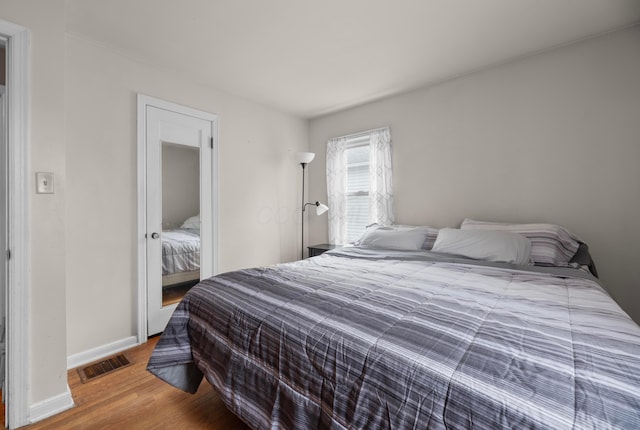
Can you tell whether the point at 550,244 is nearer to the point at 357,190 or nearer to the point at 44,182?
the point at 357,190

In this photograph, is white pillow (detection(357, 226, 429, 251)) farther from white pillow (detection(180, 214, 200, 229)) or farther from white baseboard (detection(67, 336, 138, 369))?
white baseboard (detection(67, 336, 138, 369))

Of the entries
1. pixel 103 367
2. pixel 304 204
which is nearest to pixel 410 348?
pixel 103 367

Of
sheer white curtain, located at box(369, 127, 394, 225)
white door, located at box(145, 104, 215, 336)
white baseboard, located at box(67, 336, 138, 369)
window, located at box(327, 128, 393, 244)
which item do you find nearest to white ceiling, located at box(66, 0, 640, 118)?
white door, located at box(145, 104, 215, 336)

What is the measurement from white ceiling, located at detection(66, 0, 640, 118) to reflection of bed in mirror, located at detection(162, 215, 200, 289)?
1.55 meters

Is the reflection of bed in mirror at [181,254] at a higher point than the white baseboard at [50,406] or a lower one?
higher

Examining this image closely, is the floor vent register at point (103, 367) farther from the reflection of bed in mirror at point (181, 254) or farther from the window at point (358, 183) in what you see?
the window at point (358, 183)

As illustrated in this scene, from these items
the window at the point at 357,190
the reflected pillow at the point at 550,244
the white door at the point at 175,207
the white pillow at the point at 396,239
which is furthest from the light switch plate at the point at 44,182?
the reflected pillow at the point at 550,244

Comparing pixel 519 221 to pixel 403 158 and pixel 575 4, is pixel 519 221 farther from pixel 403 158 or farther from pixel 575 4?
pixel 575 4

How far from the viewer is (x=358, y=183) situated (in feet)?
11.9

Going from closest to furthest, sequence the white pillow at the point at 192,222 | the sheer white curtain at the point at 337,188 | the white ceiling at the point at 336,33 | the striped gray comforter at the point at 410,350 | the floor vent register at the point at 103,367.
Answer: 1. the striped gray comforter at the point at 410,350
2. the white ceiling at the point at 336,33
3. the floor vent register at the point at 103,367
4. the white pillow at the point at 192,222
5. the sheer white curtain at the point at 337,188

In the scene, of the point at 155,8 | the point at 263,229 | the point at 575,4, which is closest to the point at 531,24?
the point at 575,4

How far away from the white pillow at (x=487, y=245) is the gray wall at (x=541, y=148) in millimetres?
527

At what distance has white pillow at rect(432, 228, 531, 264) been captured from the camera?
6.70 ft

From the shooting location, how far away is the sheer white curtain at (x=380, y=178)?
3285 millimetres
